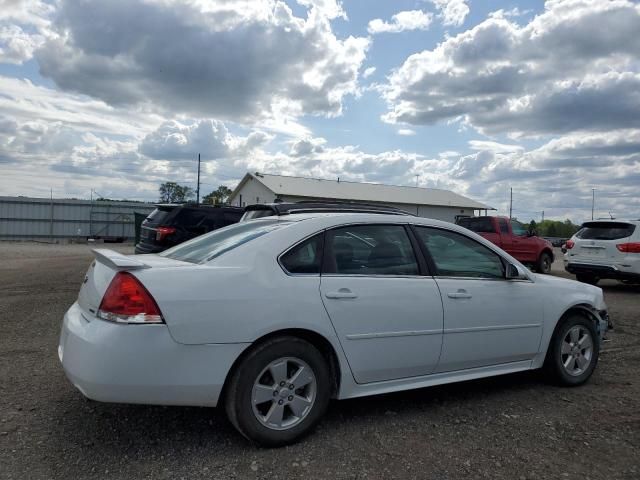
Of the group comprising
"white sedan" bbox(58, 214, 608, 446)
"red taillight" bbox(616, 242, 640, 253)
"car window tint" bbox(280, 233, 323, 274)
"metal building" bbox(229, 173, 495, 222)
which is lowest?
"white sedan" bbox(58, 214, 608, 446)

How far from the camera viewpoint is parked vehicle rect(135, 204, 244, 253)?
9320mm

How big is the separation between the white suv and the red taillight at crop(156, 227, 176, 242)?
883 centimetres

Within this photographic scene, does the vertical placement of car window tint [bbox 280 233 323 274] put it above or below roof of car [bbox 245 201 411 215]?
below

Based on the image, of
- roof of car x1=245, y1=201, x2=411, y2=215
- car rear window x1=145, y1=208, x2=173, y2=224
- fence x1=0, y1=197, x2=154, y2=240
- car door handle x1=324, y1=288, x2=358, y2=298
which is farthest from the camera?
fence x1=0, y1=197, x2=154, y2=240

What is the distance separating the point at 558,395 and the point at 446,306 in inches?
57.1

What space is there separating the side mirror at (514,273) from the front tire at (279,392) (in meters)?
1.84

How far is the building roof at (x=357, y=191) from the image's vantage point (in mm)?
40906

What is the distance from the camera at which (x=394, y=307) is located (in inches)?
145

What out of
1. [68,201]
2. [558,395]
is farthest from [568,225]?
[558,395]

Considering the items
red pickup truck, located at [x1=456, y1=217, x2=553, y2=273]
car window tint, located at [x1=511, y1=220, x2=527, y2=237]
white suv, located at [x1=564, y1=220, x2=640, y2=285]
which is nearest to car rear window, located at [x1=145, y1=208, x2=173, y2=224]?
white suv, located at [x1=564, y1=220, x2=640, y2=285]

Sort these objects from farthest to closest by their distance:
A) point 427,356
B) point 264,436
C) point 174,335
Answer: point 427,356 → point 264,436 → point 174,335

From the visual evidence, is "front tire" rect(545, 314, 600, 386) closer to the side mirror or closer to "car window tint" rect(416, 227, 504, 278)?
the side mirror

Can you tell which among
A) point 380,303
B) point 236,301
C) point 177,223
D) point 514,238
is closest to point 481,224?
point 514,238

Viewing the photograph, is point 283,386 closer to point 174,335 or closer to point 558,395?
point 174,335
